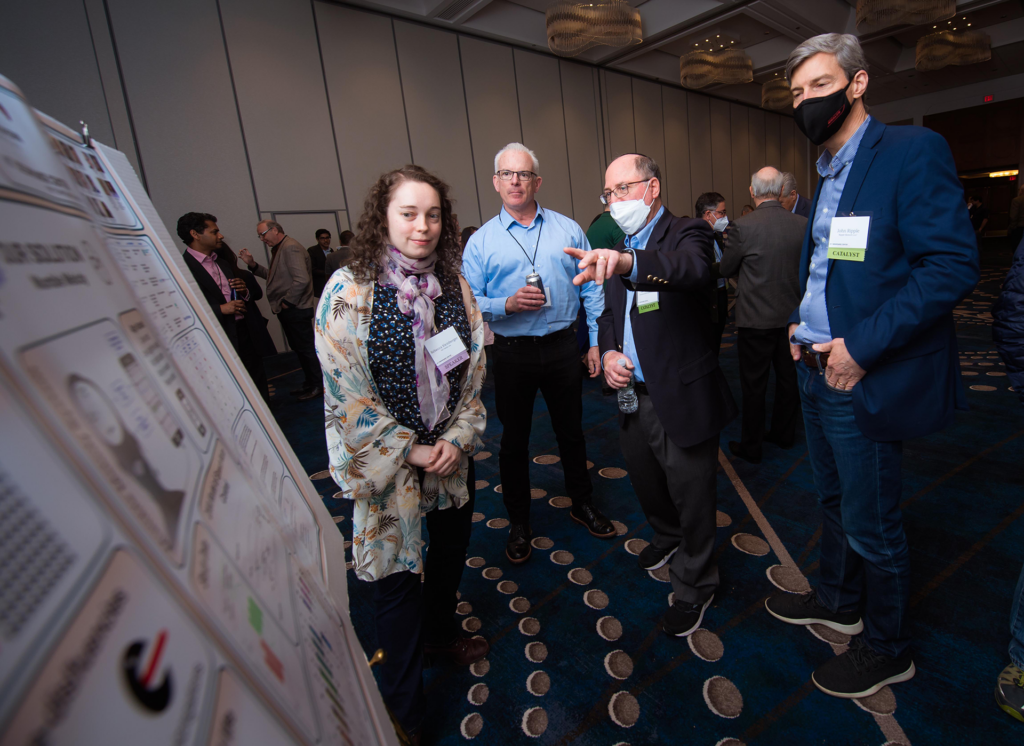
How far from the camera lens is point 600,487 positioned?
9.16ft

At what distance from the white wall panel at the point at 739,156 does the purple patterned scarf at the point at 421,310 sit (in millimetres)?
14405

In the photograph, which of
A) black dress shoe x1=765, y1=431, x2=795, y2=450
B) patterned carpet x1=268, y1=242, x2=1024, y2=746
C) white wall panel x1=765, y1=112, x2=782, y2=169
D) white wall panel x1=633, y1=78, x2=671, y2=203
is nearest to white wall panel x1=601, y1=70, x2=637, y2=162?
white wall panel x1=633, y1=78, x2=671, y2=203

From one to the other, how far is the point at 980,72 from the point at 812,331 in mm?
→ 18522

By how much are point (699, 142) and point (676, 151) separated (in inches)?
47.9

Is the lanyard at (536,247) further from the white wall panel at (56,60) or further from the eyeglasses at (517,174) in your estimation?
the white wall panel at (56,60)

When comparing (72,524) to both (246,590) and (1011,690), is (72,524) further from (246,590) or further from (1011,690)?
(1011,690)

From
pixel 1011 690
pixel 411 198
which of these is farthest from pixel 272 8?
pixel 1011 690

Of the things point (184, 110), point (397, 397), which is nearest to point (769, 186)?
point (397, 397)

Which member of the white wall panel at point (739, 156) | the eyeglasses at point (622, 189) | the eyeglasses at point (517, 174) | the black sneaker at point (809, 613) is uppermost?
the white wall panel at point (739, 156)

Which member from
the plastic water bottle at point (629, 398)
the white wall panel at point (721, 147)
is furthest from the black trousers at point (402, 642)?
the white wall panel at point (721, 147)

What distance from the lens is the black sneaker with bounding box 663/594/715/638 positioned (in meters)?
1.71

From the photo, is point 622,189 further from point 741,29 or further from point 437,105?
point 741,29

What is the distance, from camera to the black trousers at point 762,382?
288 centimetres

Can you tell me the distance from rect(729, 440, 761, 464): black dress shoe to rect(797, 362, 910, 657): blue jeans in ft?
4.60
